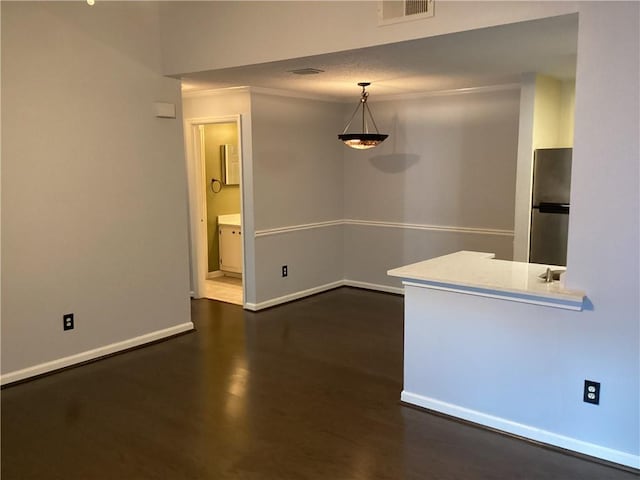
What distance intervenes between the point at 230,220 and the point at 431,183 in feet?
9.02

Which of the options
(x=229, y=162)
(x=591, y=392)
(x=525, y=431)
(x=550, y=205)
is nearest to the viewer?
(x=591, y=392)

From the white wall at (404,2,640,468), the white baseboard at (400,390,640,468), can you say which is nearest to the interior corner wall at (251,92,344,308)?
the white baseboard at (400,390,640,468)

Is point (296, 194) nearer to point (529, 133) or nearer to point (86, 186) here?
point (86, 186)

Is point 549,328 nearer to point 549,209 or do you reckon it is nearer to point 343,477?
point 343,477

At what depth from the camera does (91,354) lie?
420 centimetres

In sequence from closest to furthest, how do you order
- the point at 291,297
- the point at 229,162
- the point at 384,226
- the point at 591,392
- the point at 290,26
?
the point at 591,392
the point at 290,26
the point at 291,297
the point at 384,226
the point at 229,162

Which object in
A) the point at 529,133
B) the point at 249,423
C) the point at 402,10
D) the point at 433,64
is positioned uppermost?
the point at 402,10

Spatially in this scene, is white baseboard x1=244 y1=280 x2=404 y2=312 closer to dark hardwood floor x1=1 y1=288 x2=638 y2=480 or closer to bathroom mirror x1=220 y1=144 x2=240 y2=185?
dark hardwood floor x1=1 y1=288 x2=638 y2=480

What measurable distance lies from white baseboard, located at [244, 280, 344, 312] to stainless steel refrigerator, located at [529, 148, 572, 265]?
2650 millimetres

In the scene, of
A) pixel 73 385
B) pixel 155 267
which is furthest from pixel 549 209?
pixel 73 385

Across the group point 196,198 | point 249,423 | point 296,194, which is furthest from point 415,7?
point 196,198

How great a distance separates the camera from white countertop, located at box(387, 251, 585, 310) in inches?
109

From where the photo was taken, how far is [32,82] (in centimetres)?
367

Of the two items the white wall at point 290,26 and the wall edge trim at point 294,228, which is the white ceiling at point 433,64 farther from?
the wall edge trim at point 294,228
